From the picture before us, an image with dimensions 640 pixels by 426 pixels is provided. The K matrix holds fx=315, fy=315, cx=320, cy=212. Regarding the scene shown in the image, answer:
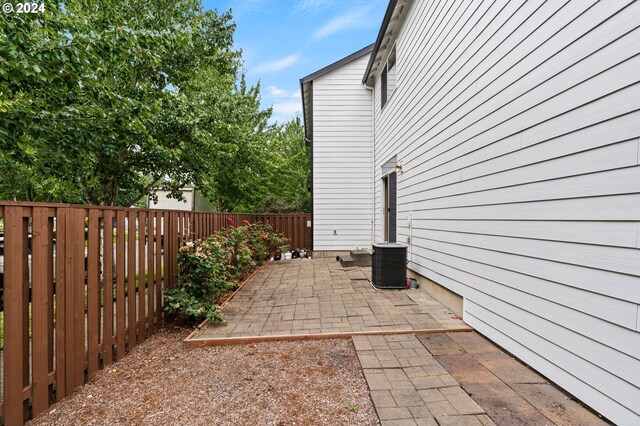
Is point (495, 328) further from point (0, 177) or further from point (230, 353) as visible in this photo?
point (0, 177)

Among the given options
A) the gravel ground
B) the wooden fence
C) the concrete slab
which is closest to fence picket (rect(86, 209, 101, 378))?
the wooden fence

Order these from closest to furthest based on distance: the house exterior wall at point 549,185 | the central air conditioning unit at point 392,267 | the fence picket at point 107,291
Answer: the house exterior wall at point 549,185
the fence picket at point 107,291
the central air conditioning unit at point 392,267

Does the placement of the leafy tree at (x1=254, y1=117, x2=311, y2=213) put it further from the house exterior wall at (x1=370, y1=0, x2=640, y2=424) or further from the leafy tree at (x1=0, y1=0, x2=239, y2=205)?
the house exterior wall at (x1=370, y1=0, x2=640, y2=424)

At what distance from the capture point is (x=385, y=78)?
783cm

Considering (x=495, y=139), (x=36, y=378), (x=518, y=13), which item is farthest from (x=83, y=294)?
(x=518, y=13)

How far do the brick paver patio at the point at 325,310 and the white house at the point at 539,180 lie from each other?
38cm

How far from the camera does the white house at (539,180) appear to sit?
1.75 m

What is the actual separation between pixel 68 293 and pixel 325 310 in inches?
104

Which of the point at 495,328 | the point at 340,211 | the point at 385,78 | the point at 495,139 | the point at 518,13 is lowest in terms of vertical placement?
the point at 495,328

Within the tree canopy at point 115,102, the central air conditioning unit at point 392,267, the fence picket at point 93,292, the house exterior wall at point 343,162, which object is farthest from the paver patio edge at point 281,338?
the house exterior wall at point 343,162

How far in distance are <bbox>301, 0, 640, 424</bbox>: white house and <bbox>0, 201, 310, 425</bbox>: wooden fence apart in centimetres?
342

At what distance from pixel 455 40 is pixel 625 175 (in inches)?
112

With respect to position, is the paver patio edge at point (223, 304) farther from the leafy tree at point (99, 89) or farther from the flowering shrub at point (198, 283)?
the leafy tree at point (99, 89)

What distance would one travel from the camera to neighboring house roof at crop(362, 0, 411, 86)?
18.9 ft
